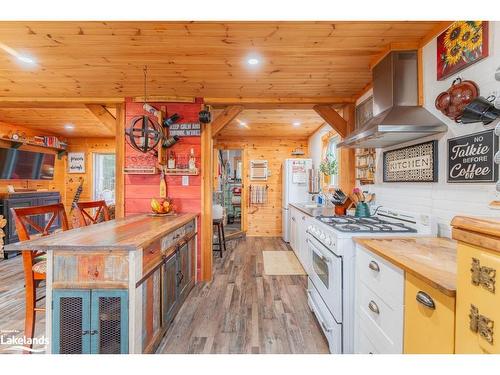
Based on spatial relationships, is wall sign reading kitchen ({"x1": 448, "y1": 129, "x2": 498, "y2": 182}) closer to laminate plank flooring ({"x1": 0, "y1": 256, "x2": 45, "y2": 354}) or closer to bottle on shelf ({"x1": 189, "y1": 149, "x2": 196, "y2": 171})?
bottle on shelf ({"x1": 189, "y1": 149, "x2": 196, "y2": 171})

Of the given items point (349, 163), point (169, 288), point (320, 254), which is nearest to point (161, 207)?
point (169, 288)

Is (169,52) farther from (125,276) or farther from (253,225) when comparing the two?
(253,225)

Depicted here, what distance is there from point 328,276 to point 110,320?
1530mm

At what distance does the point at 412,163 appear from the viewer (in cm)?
207

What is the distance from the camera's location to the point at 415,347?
43.1 inches

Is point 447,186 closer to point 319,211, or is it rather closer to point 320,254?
point 320,254

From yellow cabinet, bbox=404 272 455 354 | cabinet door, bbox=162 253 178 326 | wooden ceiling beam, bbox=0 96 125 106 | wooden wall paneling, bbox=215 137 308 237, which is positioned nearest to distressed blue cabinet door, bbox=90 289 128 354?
cabinet door, bbox=162 253 178 326

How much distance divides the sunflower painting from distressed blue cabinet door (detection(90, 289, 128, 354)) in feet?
8.38

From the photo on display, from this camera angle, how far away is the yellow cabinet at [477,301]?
2.27 ft

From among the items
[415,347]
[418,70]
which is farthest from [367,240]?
[418,70]

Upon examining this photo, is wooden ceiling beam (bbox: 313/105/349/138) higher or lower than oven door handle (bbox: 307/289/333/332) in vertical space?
higher

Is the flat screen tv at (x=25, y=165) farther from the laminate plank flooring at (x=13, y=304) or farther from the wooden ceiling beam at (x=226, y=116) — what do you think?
the wooden ceiling beam at (x=226, y=116)

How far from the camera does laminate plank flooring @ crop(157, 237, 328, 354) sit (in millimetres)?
1963

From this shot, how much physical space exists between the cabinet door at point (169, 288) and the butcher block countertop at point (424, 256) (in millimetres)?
1506
